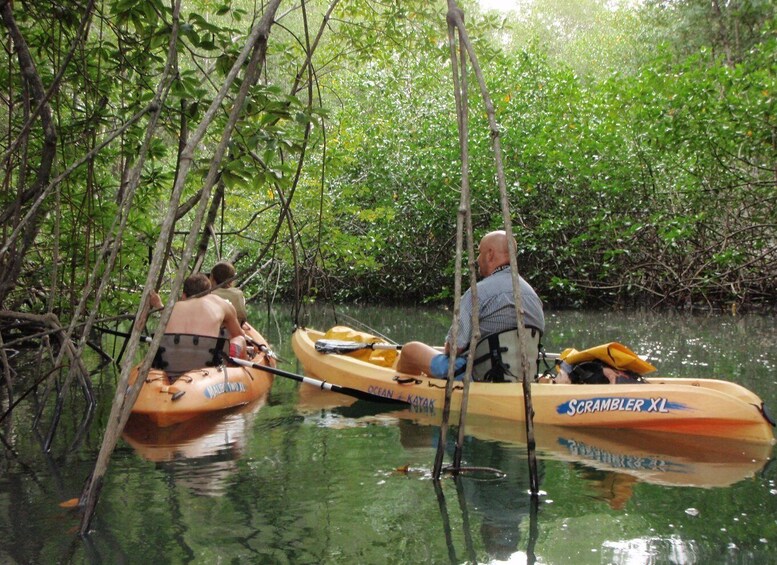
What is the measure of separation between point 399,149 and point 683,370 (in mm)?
11691

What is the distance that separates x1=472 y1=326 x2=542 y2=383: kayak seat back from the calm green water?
1.35 feet

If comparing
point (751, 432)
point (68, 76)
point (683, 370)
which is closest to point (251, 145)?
point (68, 76)

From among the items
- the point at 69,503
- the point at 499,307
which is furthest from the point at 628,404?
the point at 69,503

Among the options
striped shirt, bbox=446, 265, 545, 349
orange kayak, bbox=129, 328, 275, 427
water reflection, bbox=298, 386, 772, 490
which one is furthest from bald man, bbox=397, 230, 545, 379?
orange kayak, bbox=129, 328, 275, 427

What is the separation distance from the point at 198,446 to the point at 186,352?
4.85ft

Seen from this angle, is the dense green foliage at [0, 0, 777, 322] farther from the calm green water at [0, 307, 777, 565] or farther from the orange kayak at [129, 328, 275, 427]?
the calm green water at [0, 307, 777, 565]

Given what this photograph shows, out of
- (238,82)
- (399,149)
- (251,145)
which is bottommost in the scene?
(251,145)

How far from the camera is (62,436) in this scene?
5.68 metres

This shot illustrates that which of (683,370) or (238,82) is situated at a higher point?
(238,82)

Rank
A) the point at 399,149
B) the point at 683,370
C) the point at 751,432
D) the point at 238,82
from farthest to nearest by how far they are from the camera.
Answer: the point at 399,149 → the point at 683,370 → the point at 751,432 → the point at 238,82

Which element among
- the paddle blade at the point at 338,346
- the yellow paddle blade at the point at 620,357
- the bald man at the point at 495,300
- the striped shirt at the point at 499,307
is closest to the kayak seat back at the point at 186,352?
the paddle blade at the point at 338,346

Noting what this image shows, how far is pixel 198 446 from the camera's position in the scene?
5.46 metres

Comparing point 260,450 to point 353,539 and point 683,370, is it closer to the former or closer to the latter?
point 353,539

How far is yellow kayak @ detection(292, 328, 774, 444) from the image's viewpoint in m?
5.21
